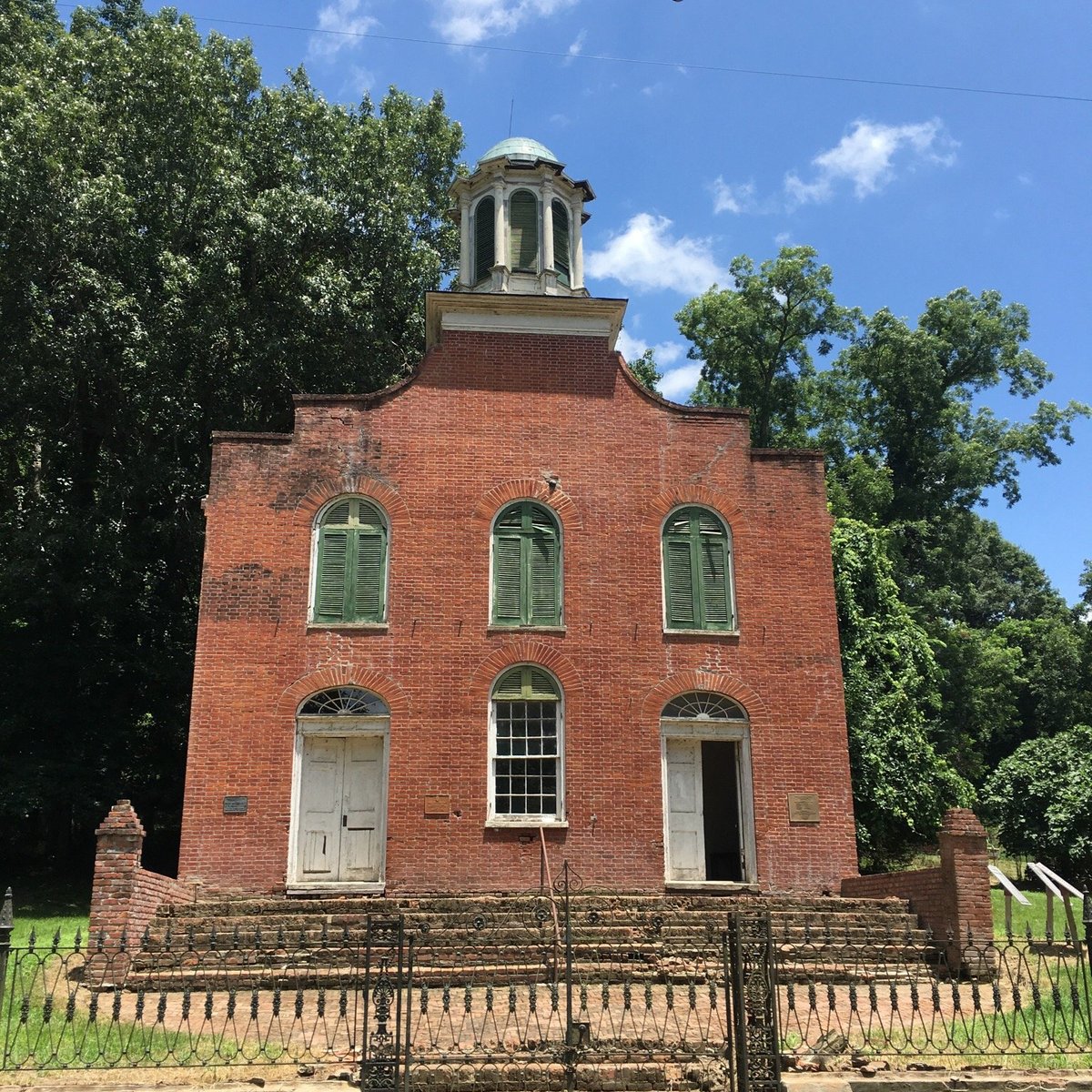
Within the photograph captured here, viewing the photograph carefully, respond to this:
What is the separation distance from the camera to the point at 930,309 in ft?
116

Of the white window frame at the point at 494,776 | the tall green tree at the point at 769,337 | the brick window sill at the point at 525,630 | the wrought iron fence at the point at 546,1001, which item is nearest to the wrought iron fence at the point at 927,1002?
the wrought iron fence at the point at 546,1001

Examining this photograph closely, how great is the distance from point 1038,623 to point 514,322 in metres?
30.5

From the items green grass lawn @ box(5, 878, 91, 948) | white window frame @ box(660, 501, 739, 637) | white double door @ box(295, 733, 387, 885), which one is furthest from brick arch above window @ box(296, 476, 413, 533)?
green grass lawn @ box(5, 878, 91, 948)

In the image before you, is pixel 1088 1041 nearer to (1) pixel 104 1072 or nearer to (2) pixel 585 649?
(1) pixel 104 1072

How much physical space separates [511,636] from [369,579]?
2403 mm

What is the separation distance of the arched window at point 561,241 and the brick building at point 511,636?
5.43 ft

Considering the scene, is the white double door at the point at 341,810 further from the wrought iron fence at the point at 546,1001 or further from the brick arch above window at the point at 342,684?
the wrought iron fence at the point at 546,1001

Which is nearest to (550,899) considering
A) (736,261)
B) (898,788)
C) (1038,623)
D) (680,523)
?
(680,523)

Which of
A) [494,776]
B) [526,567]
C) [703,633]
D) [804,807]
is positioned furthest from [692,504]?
[494,776]

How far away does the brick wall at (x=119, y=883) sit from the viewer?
13.1m

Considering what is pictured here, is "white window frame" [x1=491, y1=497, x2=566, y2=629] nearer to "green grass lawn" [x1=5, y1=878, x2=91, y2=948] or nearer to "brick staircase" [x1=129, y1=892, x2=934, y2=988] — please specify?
"brick staircase" [x1=129, y1=892, x2=934, y2=988]

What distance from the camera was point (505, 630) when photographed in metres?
17.4

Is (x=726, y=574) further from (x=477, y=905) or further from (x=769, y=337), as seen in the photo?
(x=769, y=337)

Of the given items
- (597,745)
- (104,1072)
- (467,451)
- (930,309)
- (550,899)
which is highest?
(930,309)
